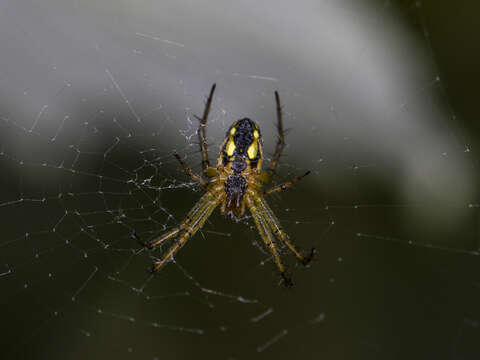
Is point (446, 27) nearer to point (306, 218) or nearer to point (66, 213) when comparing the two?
point (306, 218)

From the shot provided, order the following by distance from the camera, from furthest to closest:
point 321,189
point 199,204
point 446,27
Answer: point 321,189 → point 446,27 → point 199,204

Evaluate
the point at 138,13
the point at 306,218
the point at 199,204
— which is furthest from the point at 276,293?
the point at 138,13

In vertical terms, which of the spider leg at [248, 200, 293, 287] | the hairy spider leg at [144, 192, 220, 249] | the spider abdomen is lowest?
the spider leg at [248, 200, 293, 287]

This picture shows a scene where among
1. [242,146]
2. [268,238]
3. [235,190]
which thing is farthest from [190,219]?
[242,146]

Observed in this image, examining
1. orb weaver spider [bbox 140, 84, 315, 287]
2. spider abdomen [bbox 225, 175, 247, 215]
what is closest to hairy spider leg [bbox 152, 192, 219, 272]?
orb weaver spider [bbox 140, 84, 315, 287]

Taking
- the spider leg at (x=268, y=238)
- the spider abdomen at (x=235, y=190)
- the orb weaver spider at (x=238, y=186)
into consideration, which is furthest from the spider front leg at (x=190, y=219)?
the spider leg at (x=268, y=238)

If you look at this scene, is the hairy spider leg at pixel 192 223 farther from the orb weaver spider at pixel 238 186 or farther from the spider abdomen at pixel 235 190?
the spider abdomen at pixel 235 190

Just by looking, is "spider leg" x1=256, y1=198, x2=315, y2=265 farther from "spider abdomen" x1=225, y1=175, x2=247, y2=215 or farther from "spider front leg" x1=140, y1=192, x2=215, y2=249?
"spider front leg" x1=140, y1=192, x2=215, y2=249
